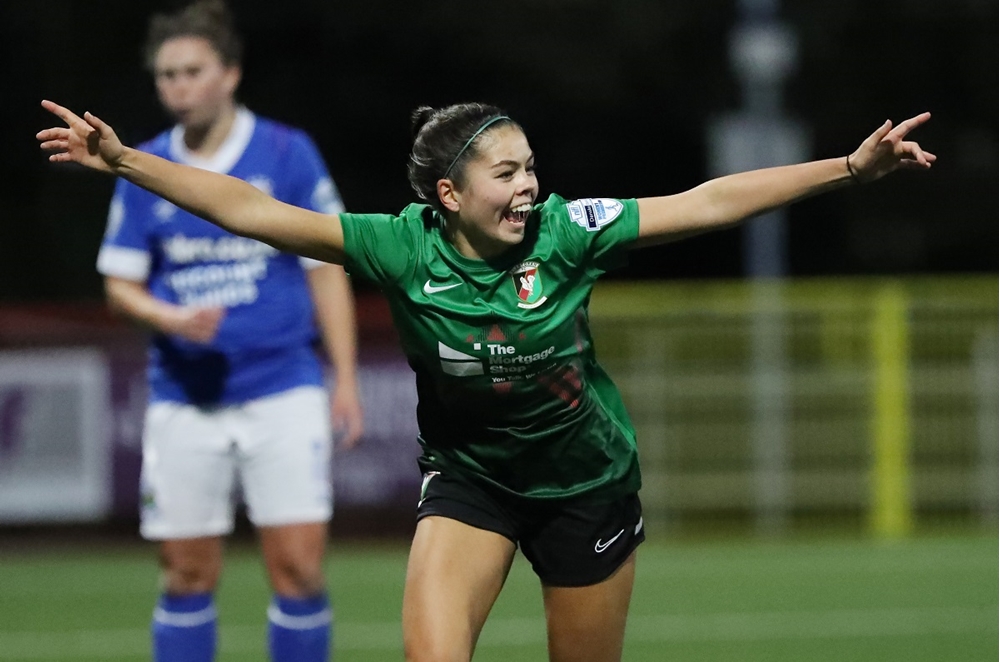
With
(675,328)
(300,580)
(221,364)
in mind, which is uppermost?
(221,364)

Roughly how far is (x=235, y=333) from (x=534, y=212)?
4.77 ft

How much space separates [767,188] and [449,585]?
132 centimetres

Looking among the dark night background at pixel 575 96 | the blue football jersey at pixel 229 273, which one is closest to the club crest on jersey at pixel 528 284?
the blue football jersey at pixel 229 273

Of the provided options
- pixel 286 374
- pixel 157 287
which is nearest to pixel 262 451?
pixel 286 374

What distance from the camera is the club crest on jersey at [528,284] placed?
470 centimetres

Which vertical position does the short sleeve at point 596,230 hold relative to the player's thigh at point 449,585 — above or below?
above

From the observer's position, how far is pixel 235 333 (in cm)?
592

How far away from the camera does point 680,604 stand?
895 cm

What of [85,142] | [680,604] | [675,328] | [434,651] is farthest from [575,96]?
[434,651]

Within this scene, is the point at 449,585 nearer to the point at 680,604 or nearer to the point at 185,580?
the point at 185,580

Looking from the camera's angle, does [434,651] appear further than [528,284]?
No

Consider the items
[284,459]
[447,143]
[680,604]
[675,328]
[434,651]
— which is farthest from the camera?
[675,328]

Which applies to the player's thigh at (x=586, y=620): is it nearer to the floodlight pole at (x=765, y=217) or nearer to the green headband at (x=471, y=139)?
the green headband at (x=471, y=139)

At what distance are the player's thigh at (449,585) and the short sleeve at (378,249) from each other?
658 mm
